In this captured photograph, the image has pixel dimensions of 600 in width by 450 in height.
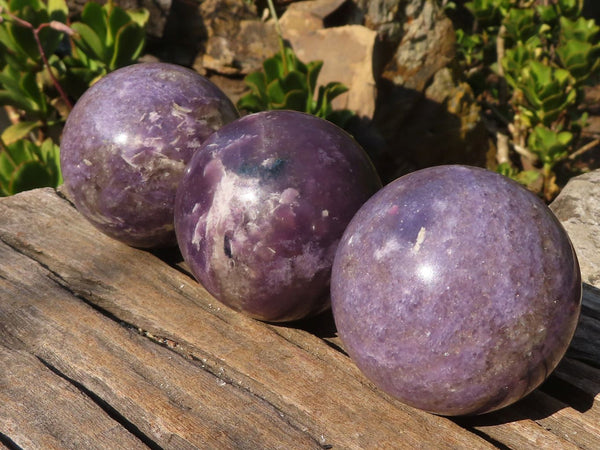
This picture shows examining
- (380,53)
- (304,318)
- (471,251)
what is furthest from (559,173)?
(471,251)

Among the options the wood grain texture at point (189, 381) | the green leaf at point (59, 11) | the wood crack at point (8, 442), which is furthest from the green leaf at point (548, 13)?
the wood crack at point (8, 442)

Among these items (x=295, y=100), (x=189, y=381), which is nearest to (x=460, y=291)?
(x=189, y=381)

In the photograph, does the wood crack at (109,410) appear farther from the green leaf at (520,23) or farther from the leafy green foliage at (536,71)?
the green leaf at (520,23)

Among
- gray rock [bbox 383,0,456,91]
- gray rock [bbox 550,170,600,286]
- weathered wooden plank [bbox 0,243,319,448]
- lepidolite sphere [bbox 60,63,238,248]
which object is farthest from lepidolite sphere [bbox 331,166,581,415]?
gray rock [bbox 383,0,456,91]

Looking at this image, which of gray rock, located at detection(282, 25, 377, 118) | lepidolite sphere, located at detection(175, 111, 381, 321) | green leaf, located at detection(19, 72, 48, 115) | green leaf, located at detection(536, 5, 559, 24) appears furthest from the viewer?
green leaf, located at detection(536, 5, 559, 24)

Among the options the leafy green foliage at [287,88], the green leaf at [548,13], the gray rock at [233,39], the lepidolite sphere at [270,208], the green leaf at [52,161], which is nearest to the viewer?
the lepidolite sphere at [270,208]

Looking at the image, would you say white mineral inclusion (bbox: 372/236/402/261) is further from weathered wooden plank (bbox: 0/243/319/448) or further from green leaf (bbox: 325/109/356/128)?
green leaf (bbox: 325/109/356/128)
